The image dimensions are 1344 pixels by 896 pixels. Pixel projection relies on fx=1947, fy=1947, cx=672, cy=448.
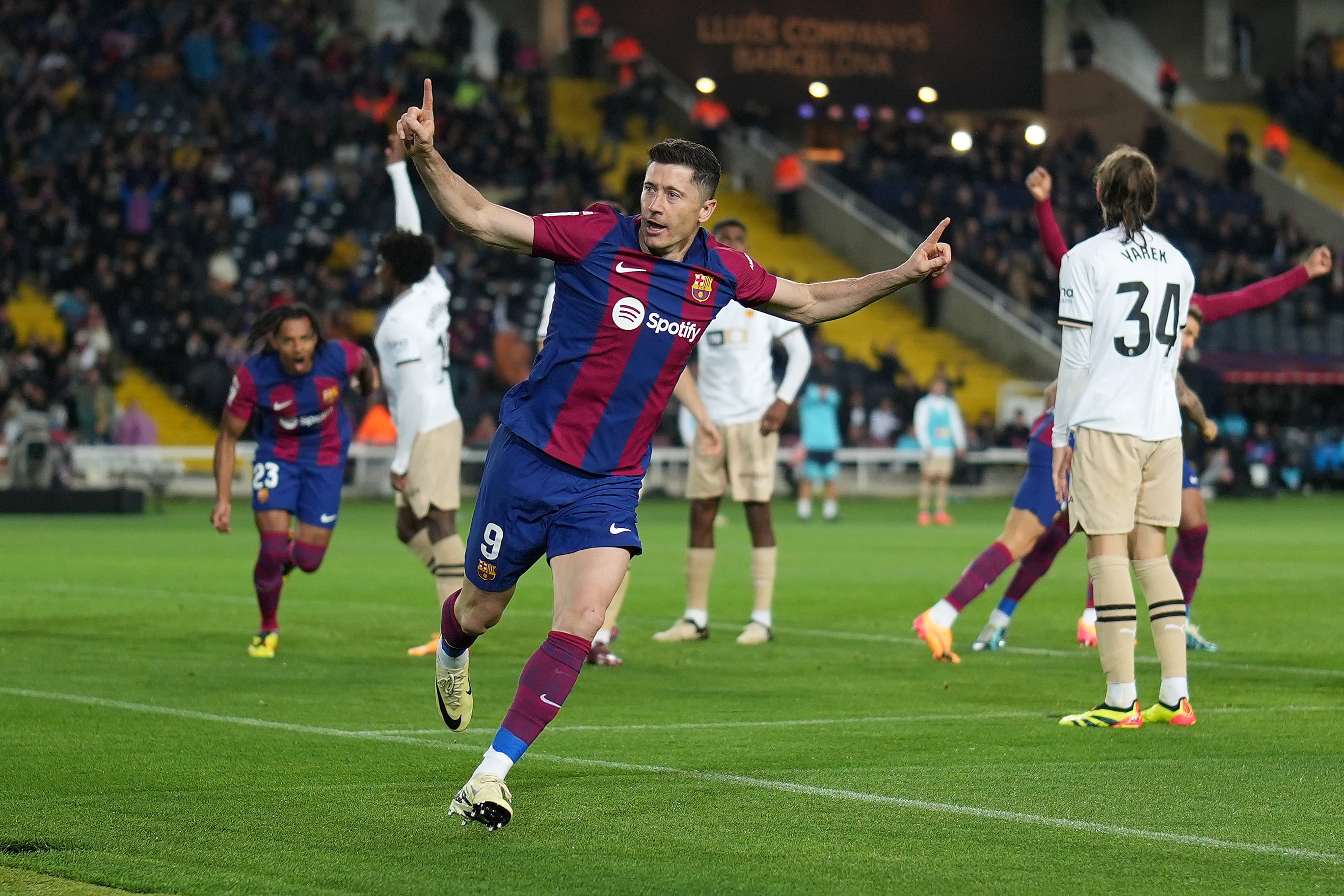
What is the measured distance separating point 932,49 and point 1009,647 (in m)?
35.3

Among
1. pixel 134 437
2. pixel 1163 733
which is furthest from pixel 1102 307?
pixel 134 437

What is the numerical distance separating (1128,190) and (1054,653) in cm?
384

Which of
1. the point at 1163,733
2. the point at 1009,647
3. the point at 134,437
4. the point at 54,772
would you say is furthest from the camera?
the point at 134,437

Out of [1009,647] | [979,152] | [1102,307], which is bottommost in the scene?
[1009,647]

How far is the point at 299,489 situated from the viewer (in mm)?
11242

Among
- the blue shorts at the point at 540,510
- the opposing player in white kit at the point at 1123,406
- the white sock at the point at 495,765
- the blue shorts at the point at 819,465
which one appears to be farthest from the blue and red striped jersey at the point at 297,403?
the blue shorts at the point at 819,465

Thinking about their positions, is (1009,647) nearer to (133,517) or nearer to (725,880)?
(725,880)

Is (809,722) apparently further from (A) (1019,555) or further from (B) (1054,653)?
(B) (1054,653)

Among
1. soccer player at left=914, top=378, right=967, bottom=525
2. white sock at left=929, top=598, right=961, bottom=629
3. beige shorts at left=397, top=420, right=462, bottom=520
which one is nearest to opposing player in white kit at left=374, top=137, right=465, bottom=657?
beige shorts at left=397, top=420, right=462, bottom=520

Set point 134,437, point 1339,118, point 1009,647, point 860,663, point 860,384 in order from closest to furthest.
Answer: point 860,663
point 1009,647
point 134,437
point 860,384
point 1339,118

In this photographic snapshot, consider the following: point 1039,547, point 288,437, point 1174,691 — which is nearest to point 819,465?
point 1039,547

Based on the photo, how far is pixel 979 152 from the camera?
4550 centimetres

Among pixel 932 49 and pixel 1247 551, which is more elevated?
pixel 932 49

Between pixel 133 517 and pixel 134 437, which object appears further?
pixel 134 437
